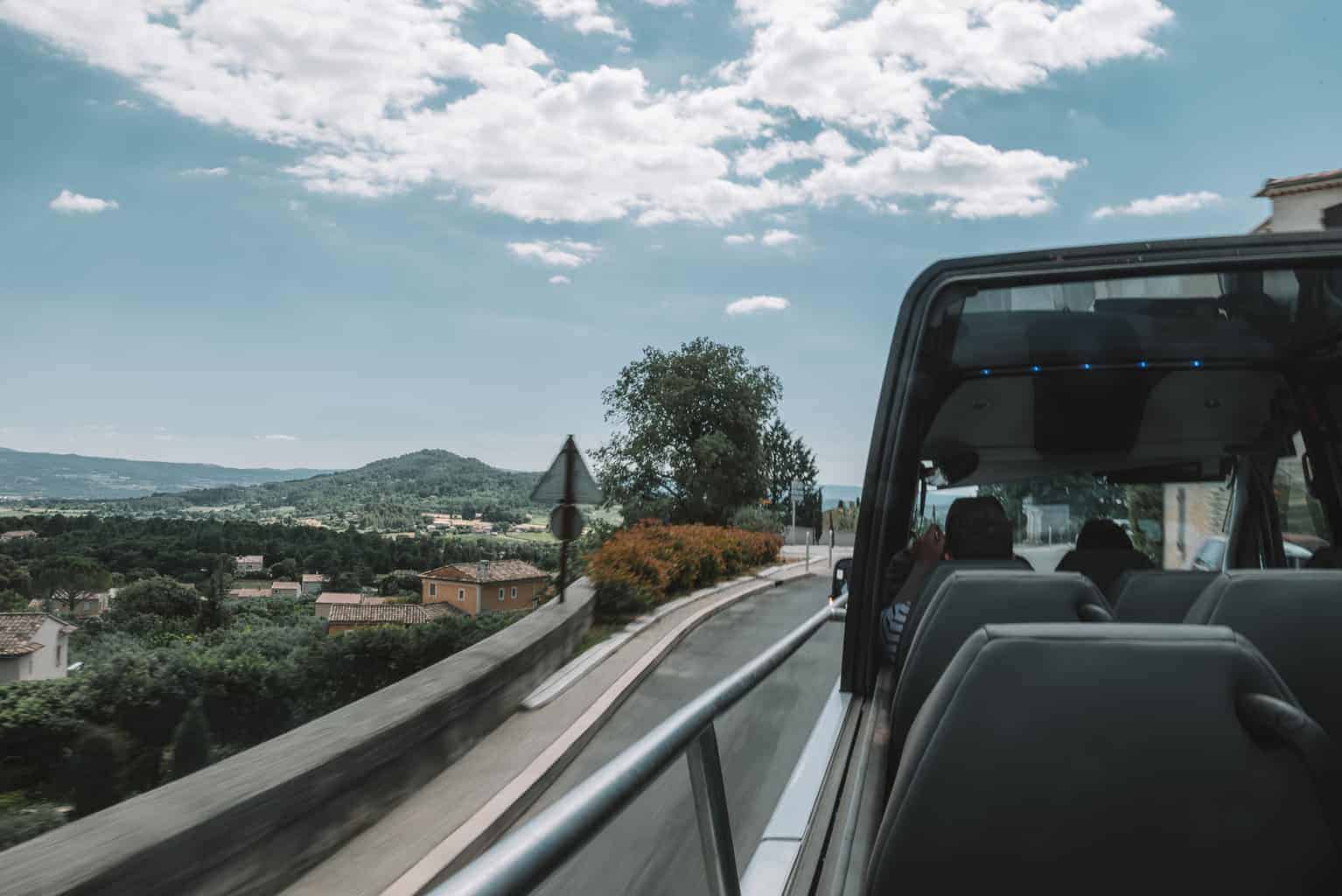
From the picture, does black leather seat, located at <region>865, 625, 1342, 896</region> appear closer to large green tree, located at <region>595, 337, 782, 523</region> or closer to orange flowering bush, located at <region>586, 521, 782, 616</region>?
orange flowering bush, located at <region>586, 521, 782, 616</region>

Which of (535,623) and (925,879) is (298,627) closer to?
(535,623)

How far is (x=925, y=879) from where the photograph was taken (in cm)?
185

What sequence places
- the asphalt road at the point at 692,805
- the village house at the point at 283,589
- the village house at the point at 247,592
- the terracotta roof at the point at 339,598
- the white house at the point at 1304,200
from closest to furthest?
the asphalt road at the point at 692,805 < the village house at the point at 247,592 < the terracotta roof at the point at 339,598 < the village house at the point at 283,589 < the white house at the point at 1304,200

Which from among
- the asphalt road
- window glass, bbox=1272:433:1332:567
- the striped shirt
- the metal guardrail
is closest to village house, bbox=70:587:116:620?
the asphalt road

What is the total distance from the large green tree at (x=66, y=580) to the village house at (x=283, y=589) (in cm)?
207

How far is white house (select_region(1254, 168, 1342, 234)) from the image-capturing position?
1040 inches

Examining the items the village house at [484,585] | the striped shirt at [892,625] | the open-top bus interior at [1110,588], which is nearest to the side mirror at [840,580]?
the open-top bus interior at [1110,588]

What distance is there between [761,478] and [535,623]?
45.0 metres

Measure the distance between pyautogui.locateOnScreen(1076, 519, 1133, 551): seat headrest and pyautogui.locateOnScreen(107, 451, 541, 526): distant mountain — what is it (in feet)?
38.4

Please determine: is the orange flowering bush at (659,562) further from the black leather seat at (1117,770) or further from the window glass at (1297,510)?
the black leather seat at (1117,770)

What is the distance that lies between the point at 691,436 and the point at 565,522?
44228 mm

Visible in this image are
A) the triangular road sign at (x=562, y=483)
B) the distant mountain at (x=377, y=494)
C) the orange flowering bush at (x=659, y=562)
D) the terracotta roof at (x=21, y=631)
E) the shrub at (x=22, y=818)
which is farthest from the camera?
the orange flowering bush at (x=659, y=562)

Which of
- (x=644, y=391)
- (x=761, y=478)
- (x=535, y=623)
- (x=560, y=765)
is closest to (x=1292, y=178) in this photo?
(x=535, y=623)

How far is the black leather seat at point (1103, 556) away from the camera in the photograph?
5.36m
